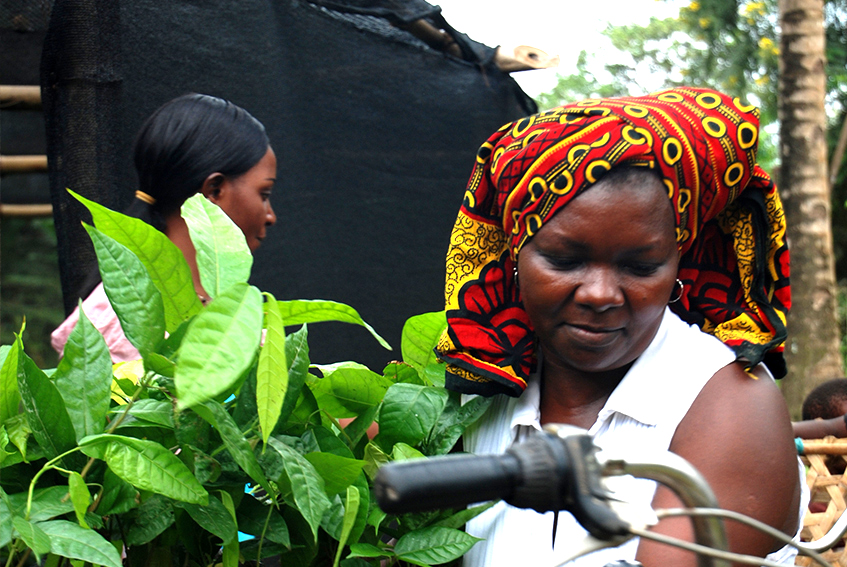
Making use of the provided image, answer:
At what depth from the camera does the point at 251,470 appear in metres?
0.97

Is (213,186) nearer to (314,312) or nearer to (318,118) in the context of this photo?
(318,118)

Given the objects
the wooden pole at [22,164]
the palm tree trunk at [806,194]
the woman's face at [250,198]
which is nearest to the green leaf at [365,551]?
the woman's face at [250,198]

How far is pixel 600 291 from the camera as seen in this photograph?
1.20 m

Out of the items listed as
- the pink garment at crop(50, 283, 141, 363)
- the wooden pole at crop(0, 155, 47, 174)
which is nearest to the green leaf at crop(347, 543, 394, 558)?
the pink garment at crop(50, 283, 141, 363)

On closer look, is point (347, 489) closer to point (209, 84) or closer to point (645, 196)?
point (645, 196)

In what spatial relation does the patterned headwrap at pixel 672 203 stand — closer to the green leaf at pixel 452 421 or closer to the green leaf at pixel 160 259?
Answer: the green leaf at pixel 452 421

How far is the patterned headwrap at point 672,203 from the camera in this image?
1219mm

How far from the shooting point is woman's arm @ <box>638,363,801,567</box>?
117 centimetres

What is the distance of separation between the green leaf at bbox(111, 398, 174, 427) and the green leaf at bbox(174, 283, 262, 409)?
0.19 meters

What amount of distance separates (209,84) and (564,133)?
5.44 ft

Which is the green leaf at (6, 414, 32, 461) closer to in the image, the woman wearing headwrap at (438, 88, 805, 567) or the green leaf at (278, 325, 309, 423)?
the green leaf at (278, 325, 309, 423)

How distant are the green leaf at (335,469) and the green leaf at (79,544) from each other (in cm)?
26

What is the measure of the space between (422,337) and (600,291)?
0.36m

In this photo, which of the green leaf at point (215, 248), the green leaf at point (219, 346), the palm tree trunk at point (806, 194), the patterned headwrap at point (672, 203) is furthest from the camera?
the palm tree trunk at point (806, 194)
